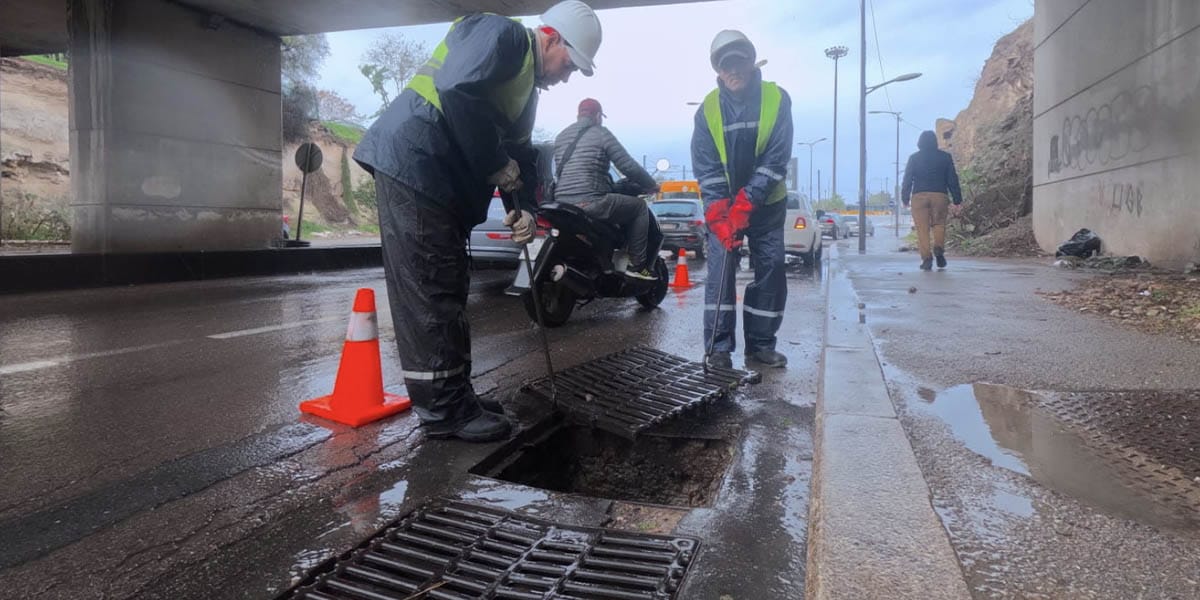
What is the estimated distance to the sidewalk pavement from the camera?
1.75m

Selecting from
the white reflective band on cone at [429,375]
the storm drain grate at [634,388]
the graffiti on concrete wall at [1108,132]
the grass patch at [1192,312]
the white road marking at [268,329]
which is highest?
the graffiti on concrete wall at [1108,132]

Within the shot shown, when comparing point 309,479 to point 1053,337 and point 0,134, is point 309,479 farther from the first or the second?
point 0,134

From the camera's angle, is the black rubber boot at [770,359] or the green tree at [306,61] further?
the green tree at [306,61]

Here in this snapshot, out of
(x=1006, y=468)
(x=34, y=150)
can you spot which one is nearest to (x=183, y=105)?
(x=1006, y=468)

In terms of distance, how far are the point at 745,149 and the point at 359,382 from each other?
264cm

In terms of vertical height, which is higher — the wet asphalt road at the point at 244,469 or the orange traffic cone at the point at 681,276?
the orange traffic cone at the point at 681,276

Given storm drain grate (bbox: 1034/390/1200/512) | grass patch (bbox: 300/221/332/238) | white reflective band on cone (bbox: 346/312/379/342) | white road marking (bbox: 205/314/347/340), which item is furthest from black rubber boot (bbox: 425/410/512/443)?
grass patch (bbox: 300/221/332/238)

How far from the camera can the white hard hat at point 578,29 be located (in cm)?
324

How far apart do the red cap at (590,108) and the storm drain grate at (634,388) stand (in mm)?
2701

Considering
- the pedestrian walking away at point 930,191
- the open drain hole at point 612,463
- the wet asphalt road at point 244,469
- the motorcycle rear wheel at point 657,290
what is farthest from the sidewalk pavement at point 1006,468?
the pedestrian walking away at point 930,191

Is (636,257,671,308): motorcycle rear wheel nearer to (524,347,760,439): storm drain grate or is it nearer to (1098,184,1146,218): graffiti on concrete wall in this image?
(524,347,760,439): storm drain grate

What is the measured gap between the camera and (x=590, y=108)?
6.38 metres

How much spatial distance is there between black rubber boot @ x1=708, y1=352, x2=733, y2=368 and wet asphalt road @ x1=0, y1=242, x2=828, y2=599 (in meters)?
0.27

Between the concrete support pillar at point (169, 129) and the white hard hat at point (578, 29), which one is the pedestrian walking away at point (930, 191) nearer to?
the white hard hat at point (578, 29)
